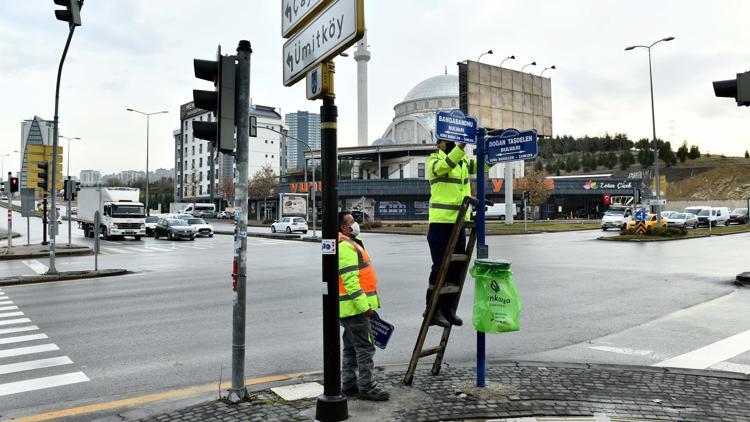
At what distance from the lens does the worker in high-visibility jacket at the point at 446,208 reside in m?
5.35

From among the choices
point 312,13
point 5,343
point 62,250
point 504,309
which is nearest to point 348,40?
point 312,13

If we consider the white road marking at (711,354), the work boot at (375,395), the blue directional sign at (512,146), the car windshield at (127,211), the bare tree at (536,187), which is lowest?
the white road marking at (711,354)

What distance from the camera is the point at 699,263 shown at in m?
17.4

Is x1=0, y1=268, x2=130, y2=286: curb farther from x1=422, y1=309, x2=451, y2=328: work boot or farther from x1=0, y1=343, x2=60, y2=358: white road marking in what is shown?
x1=422, y1=309, x2=451, y2=328: work boot

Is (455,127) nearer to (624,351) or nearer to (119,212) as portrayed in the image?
(624,351)

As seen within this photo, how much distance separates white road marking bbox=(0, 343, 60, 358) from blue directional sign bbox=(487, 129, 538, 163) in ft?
19.7

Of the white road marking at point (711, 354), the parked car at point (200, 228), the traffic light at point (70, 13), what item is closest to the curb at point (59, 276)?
the traffic light at point (70, 13)

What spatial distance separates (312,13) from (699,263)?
17137mm

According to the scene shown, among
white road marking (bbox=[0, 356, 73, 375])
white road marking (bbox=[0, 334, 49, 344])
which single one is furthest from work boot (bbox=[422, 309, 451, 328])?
white road marking (bbox=[0, 334, 49, 344])

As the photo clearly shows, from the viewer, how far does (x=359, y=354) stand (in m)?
4.97

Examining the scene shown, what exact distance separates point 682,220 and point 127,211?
130 feet

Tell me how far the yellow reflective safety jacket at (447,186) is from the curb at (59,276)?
13.6 m

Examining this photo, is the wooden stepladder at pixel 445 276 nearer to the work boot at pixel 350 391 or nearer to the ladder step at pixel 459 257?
the ladder step at pixel 459 257

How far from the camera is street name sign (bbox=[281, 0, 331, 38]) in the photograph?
4305 mm
